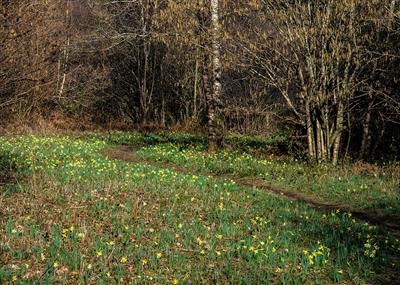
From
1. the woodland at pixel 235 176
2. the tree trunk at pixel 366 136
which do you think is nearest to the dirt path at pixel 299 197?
the woodland at pixel 235 176

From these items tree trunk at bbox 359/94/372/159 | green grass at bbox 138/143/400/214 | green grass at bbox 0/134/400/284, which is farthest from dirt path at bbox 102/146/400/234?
tree trunk at bbox 359/94/372/159

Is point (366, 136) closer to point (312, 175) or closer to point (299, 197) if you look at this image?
point (312, 175)

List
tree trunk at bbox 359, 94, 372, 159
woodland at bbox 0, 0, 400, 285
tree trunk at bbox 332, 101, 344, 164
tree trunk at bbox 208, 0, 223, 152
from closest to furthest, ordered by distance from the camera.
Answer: woodland at bbox 0, 0, 400, 285 < tree trunk at bbox 332, 101, 344, 164 < tree trunk at bbox 359, 94, 372, 159 < tree trunk at bbox 208, 0, 223, 152

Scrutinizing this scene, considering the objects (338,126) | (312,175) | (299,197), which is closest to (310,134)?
(338,126)

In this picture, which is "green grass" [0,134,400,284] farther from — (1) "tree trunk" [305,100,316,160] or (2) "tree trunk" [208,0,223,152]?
(2) "tree trunk" [208,0,223,152]

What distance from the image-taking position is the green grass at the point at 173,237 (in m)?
6.89

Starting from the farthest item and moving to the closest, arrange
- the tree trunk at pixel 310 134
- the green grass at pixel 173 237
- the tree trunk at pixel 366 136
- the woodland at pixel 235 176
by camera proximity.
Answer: the tree trunk at pixel 366 136, the tree trunk at pixel 310 134, the woodland at pixel 235 176, the green grass at pixel 173 237

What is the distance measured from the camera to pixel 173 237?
8273mm

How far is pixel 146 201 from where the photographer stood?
10.7 metres

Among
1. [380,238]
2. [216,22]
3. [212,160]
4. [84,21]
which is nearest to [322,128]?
[212,160]

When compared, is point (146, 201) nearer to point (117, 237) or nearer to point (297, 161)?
point (117, 237)

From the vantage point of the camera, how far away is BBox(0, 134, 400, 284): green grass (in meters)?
6.89

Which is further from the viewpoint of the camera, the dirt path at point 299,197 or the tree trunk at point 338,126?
the tree trunk at point 338,126

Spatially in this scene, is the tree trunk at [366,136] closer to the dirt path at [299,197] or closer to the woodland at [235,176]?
the woodland at [235,176]
